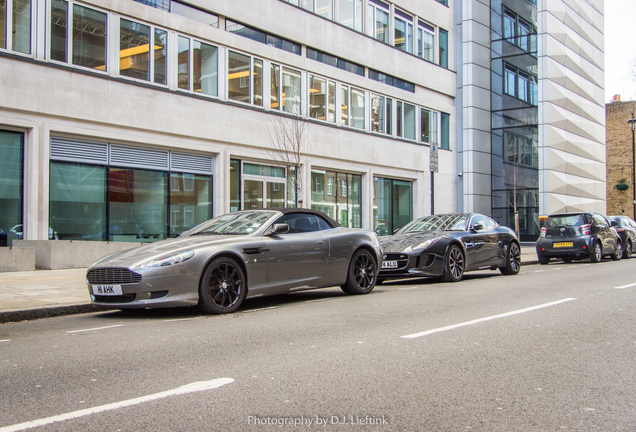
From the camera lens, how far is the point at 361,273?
10.5 meters

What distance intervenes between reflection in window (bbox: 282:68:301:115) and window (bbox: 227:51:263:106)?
126cm

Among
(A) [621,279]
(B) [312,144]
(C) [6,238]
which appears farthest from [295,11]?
(A) [621,279]

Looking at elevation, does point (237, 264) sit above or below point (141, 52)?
below

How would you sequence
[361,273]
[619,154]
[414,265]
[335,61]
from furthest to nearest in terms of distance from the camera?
[619,154] < [335,61] < [414,265] < [361,273]

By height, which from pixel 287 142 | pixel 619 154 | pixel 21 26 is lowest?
pixel 287 142

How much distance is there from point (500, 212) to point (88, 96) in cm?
2415

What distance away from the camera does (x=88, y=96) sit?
16219mm

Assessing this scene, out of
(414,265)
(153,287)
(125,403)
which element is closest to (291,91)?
(414,265)

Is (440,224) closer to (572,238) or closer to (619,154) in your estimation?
(572,238)

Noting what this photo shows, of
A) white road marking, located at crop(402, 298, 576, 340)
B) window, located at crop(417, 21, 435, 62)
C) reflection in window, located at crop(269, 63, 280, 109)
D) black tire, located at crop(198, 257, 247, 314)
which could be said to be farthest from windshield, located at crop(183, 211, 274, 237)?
window, located at crop(417, 21, 435, 62)

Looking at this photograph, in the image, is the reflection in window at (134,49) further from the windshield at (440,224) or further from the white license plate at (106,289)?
the white license plate at (106,289)

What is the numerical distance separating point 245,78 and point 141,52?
399cm

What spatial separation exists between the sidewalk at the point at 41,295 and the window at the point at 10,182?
6.16ft

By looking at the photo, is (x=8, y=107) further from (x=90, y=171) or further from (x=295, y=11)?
(x=295, y=11)
